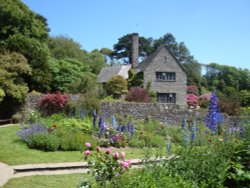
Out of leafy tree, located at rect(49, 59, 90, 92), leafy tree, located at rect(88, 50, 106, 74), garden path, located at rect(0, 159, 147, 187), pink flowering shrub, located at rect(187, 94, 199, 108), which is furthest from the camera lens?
leafy tree, located at rect(88, 50, 106, 74)

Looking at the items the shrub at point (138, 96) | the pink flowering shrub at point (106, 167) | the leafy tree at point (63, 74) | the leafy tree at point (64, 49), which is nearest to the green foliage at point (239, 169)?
the pink flowering shrub at point (106, 167)

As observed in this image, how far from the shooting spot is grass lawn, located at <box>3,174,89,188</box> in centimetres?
693

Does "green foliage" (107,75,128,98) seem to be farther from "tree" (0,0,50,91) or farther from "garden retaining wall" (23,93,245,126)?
"garden retaining wall" (23,93,245,126)

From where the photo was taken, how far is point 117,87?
98.8 feet

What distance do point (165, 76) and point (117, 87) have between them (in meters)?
6.22

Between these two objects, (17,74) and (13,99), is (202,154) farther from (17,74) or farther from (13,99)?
(17,74)

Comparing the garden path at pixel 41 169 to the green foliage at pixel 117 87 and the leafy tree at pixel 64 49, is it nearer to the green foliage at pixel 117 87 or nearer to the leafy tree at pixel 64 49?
the green foliage at pixel 117 87

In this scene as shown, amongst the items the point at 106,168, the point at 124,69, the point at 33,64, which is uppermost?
the point at 124,69

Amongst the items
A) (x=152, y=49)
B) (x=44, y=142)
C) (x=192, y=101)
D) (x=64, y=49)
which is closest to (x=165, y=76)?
(x=192, y=101)

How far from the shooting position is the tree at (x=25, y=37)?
23.3m

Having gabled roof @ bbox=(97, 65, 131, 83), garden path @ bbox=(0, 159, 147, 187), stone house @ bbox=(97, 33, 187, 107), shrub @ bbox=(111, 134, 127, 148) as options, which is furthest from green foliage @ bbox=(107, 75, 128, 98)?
garden path @ bbox=(0, 159, 147, 187)

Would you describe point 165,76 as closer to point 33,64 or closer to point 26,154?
point 33,64

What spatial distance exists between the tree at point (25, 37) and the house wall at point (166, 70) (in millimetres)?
10670

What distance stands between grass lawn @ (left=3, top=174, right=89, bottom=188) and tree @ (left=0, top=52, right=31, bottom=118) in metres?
10.7
